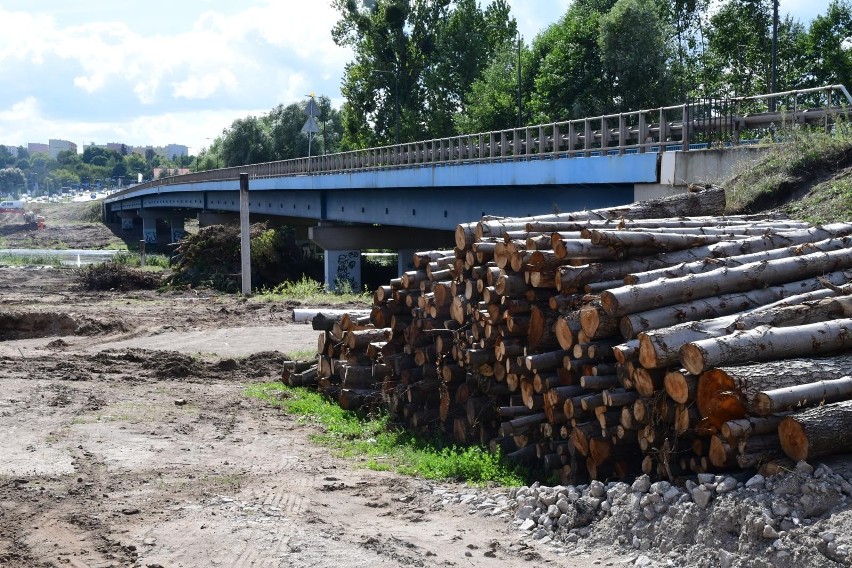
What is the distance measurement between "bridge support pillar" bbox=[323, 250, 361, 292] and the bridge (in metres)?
0.05

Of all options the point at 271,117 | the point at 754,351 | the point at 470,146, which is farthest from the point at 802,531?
the point at 271,117

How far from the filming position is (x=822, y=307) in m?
9.00

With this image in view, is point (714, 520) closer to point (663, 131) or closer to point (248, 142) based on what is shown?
point (663, 131)

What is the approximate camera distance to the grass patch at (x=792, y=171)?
54.3 ft

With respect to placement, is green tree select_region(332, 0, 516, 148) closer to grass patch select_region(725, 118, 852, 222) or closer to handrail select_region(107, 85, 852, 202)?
handrail select_region(107, 85, 852, 202)

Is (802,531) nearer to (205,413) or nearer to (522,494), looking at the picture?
(522,494)

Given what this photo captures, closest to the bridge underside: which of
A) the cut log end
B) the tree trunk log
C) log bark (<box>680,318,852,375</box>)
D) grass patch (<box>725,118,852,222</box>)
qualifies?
grass patch (<box>725,118,852,222</box>)

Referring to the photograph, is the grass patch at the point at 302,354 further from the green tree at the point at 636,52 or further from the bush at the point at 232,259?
the green tree at the point at 636,52

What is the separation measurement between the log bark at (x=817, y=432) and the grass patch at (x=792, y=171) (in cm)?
870

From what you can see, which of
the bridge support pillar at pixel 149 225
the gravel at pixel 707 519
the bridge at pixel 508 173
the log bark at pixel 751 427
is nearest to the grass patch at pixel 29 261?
the bridge at pixel 508 173

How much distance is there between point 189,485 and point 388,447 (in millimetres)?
2746

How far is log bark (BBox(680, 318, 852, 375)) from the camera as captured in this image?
8109 millimetres

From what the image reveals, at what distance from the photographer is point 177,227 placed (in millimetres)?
104125

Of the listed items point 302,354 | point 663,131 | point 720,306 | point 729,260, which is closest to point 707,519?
point 720,306
